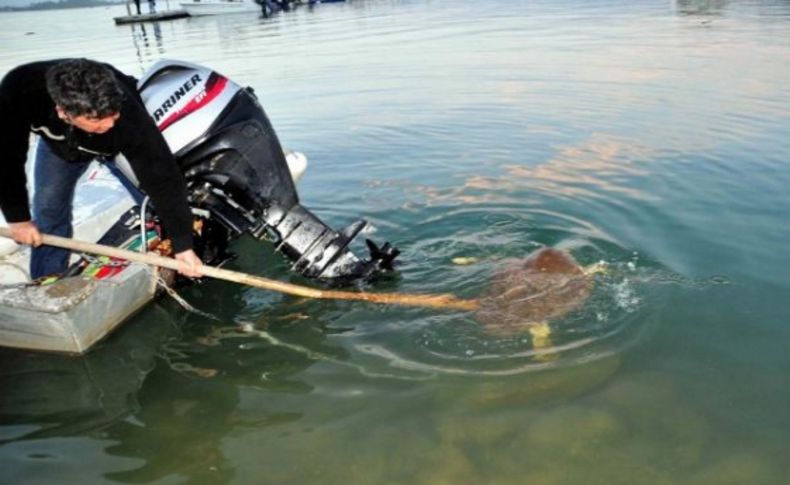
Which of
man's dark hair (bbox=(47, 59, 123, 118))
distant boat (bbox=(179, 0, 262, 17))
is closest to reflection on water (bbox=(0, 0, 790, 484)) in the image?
man's dark hair (bbox=(47, 59, 123, 118))

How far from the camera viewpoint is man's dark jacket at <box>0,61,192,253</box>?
3629 mm

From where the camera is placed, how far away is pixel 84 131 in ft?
12.0

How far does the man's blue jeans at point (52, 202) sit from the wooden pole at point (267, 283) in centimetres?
48

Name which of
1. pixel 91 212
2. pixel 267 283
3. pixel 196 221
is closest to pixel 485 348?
pixel 267 283

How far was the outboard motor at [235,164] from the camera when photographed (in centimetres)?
437

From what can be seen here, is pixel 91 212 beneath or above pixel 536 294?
above

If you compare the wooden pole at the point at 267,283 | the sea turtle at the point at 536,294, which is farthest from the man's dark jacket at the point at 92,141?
the sea turtle at the point at 536,294

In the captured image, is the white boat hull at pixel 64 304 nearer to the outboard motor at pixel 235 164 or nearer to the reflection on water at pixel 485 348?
the reflection on water at pixel 485 348

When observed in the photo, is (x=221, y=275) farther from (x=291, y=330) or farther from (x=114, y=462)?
(x=114, y=462)

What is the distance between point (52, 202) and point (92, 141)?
1390 mm

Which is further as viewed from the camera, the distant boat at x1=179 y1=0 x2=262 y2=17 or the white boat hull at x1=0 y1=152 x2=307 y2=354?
the distant boat at x1=179 y1=0 x2=262 y2=17

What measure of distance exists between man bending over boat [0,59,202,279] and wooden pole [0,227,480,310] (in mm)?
133

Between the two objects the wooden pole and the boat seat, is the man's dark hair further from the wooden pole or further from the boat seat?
the boat seat

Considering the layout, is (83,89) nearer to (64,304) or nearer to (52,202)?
(64,304)
